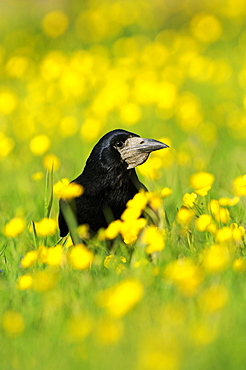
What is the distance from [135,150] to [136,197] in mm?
548

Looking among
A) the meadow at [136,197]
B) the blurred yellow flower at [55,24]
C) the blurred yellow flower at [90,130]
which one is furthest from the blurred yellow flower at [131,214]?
the blurred yellow flower at [55,24]

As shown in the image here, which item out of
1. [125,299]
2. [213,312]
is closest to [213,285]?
[213,312]

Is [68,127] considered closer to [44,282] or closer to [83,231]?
[83,231]

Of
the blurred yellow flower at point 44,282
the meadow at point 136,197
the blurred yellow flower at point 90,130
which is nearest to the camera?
the meadow at point 136,197

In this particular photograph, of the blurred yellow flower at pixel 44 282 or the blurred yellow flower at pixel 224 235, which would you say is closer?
the blurred yellow flower at pixel 44 282

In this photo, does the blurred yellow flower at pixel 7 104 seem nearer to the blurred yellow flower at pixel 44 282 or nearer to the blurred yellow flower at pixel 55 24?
the blurred yellow flower at pixel 55 24

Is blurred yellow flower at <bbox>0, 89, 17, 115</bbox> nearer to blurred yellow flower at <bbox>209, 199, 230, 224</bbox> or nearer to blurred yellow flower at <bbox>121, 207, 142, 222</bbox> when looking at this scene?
blurred yellow flower at <bbox>209, 199, 230, 224</bbox>

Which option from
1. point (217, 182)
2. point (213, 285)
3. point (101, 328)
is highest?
point (101, 328)

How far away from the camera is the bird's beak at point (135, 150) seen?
11.7 feet

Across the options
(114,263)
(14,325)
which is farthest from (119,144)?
(14,325)

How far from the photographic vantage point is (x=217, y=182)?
465 centimetres

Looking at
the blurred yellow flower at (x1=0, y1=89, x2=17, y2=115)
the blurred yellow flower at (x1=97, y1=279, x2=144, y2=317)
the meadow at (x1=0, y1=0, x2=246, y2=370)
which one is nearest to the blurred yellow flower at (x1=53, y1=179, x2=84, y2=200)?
the meadow at (x1=0, y1=0, x2=246, y2=370)

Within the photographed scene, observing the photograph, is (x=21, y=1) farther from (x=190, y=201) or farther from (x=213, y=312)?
(x=213, y=312)

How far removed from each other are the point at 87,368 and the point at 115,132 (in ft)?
5.29
